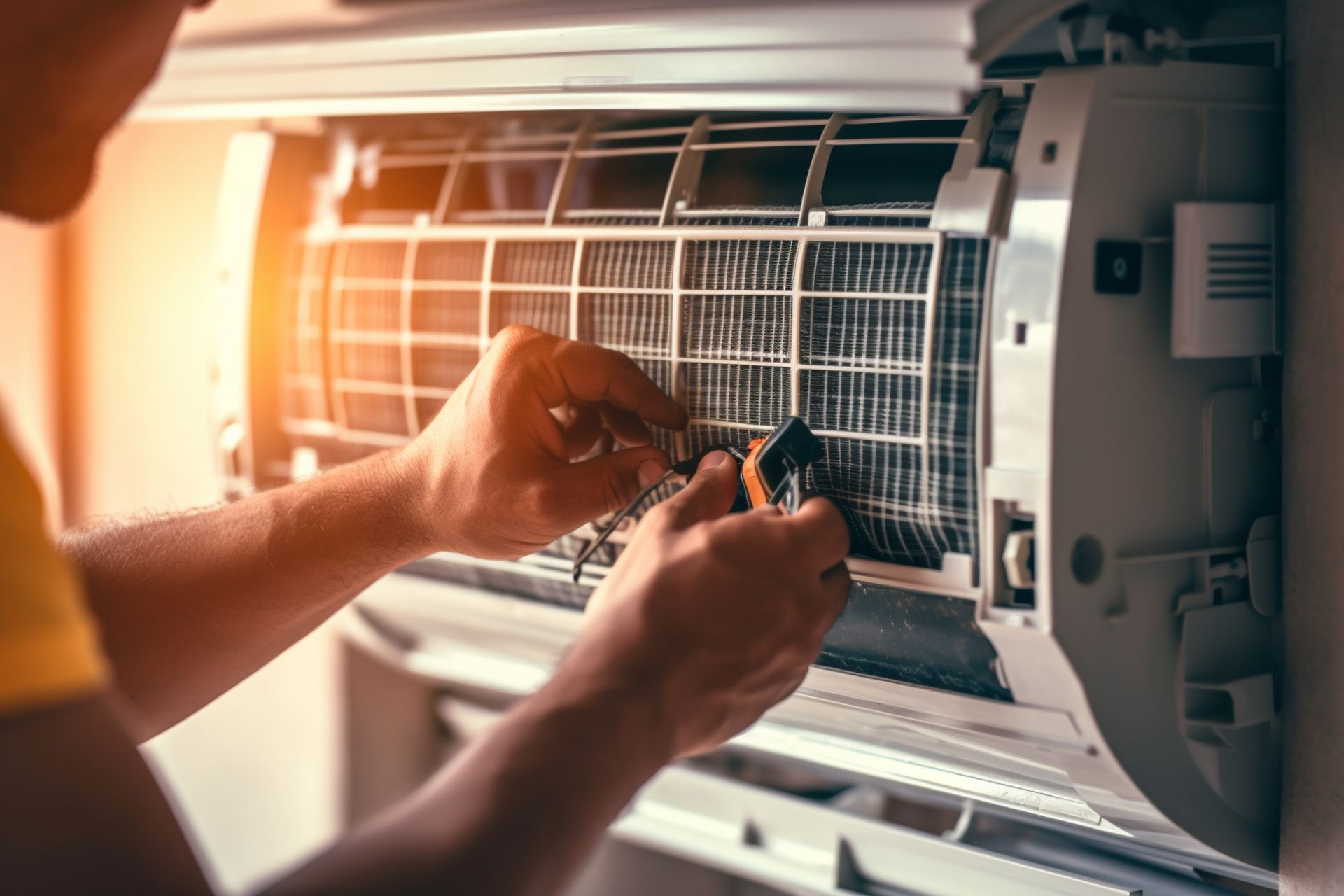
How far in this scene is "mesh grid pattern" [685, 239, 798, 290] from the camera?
3.25ft

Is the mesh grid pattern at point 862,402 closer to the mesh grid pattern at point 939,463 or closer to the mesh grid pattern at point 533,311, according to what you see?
the mesh grid pattern at point 939,463

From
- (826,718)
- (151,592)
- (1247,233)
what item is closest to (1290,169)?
(1247,233)

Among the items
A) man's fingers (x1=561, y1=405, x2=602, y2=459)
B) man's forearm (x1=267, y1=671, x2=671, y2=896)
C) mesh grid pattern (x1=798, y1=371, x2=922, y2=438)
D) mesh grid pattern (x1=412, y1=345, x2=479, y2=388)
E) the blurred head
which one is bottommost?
man's forearm (x1=267, y1=671, x2=671, y2=896)

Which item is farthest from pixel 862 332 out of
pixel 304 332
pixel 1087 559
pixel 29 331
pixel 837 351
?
pixel 29 331

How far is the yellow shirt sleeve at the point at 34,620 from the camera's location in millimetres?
553

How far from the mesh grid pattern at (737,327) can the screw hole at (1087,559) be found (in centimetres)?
28

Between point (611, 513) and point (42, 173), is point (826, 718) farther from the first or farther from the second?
point (42, 173)

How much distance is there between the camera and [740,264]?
1018mm

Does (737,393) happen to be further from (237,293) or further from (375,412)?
(237,293)

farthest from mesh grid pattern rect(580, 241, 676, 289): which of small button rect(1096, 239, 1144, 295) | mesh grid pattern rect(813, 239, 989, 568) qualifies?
small button rect(1096, 239, 1144, 295)

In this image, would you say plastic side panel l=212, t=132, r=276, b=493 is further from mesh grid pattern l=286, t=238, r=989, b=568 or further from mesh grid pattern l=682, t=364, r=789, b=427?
mesh grid pattern l=682, t=364, r=789, b=427

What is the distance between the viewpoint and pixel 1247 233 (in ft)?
3.06

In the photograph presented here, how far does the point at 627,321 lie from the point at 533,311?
13 centimetres

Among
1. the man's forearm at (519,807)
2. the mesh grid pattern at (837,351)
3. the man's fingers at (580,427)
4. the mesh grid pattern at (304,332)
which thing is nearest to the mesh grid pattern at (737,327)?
the mesh grid pattern at (837,351)
